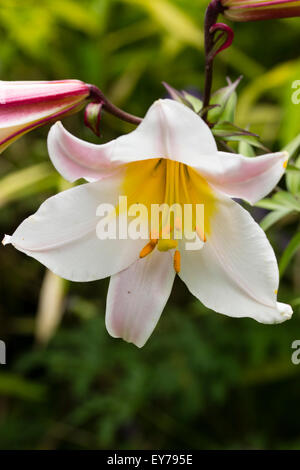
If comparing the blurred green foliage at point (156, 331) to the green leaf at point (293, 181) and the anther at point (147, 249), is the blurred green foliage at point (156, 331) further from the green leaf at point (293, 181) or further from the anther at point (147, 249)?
the anther at point (147, 249)

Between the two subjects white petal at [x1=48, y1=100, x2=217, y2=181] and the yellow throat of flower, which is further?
the yellow throat of flower

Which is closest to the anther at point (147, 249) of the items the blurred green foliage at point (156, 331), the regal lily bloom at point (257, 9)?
the regal lily bloom at point (257, 9)

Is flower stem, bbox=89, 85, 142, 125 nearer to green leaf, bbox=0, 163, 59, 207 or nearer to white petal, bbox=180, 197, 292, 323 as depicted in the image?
white petal, bbox=180, 197, 292, 323

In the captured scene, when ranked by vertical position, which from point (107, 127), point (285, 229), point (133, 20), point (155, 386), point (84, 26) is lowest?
point (155, 386)

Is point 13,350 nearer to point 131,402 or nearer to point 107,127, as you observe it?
point 131,402

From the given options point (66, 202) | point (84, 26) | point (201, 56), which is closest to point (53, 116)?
point (66, 202)

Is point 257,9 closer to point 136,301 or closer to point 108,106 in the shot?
point 108,106

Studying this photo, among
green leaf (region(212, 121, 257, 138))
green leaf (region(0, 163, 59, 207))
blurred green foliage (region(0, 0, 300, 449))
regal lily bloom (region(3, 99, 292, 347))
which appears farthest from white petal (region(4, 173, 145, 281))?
green leaf (region(0, 163, 59, 207))

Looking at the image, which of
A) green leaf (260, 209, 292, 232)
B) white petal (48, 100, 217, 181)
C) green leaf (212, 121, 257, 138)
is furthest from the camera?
green leaf (260, 209, 292, 232)
